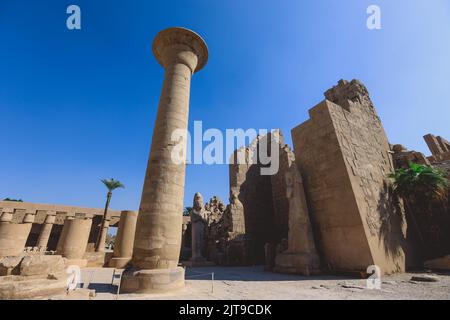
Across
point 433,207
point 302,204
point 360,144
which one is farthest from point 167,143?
point 433,207

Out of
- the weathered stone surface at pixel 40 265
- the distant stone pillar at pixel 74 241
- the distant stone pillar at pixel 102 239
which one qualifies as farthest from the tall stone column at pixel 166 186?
the distant stone pillar at pixel 102 239

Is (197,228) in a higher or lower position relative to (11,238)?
higher

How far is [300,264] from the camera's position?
7539mm

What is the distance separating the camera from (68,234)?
38.3ft

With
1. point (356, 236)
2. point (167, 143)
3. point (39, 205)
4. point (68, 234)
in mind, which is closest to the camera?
point (167, 143)

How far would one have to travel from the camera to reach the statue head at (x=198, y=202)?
14.7 meters

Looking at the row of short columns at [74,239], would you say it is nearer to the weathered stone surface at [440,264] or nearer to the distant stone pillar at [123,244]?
the distant stone pillar at [123,244]

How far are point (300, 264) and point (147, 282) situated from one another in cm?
523

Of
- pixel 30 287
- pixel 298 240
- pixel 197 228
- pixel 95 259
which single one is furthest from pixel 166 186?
pixel 95 259

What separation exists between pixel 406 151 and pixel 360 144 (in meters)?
4.84

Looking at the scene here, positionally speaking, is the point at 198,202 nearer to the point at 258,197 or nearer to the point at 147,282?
the point at 258,197

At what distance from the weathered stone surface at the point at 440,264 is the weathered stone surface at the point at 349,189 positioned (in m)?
0.99

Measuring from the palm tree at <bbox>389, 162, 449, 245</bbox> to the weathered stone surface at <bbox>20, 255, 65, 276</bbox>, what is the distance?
11837mm
